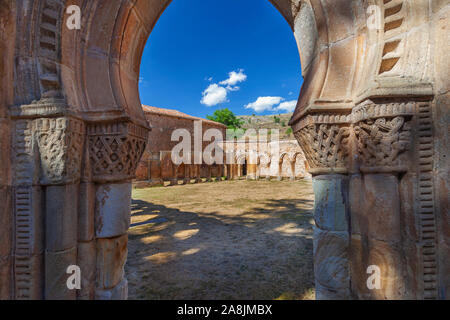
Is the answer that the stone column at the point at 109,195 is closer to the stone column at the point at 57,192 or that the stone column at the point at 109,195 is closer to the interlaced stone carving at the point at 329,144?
the stone column at the point at 57,192

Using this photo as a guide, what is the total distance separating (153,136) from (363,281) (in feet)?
84.6

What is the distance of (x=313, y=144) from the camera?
1.76 metres

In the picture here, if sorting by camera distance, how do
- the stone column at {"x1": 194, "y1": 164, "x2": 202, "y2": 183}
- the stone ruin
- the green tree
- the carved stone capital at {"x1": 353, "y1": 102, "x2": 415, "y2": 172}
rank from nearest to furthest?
the carved stone capital at {"x1": 353, "y1": 102, "x2": 415, "y2": 172} → the stone ruin → the stone column at {"x1": 194, "y1": 164, "x2": 202, "y2": 183} → the green tree

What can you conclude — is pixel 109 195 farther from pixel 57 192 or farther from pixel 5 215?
pixel 5 215

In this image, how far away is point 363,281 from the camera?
160 cm

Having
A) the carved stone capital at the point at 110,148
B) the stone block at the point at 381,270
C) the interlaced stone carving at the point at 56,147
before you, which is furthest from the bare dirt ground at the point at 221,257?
the interlaced stone carving at the point at 56,147

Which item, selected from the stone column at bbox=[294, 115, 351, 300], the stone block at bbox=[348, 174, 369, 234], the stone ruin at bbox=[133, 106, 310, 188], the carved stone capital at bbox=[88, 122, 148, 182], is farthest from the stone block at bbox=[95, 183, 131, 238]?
the stone ruin at bbox=[133, 106, 310, 188]

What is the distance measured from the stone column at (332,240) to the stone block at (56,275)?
2100 mm

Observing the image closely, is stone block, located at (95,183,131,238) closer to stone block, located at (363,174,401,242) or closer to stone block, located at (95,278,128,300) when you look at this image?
stone block, located at (95,278,128,300)

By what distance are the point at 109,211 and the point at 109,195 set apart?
14 cm

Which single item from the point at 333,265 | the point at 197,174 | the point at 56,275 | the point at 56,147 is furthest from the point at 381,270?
the point at 197,174

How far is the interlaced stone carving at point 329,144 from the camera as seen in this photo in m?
1.69

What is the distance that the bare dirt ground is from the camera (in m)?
2.79

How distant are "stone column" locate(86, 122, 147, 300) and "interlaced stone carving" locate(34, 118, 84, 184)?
17 cm
